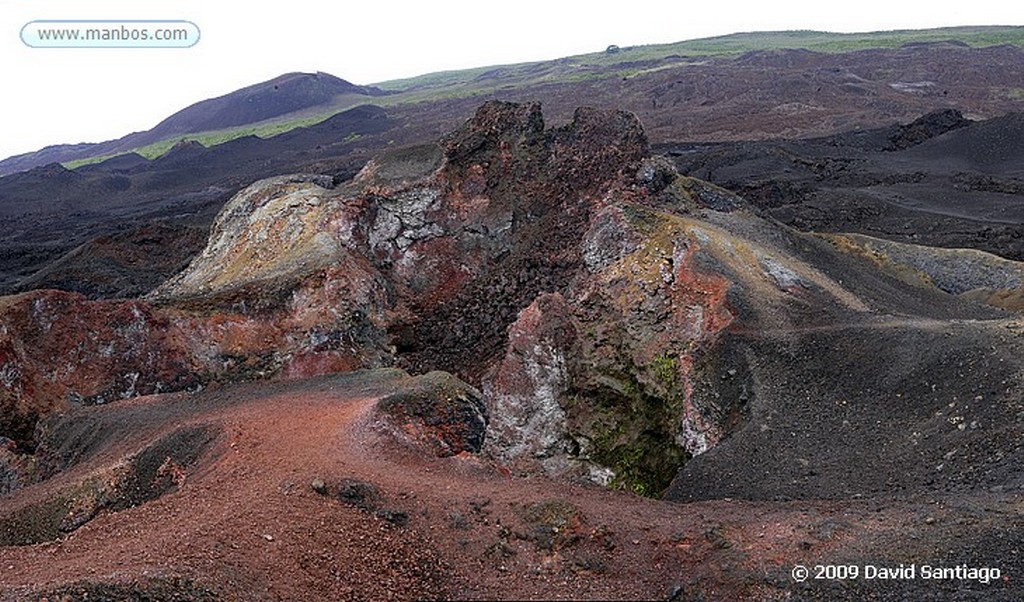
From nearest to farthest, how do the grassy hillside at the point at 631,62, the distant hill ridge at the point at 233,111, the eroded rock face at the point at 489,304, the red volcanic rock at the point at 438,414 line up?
the red volcanic rock at the point at 438,414 → the eroded rock face at the point at 489,304 → the grassy hillside at the point at 631,62 → the distant hill ridge at the point at 233,111

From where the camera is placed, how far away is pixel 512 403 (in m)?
21.3

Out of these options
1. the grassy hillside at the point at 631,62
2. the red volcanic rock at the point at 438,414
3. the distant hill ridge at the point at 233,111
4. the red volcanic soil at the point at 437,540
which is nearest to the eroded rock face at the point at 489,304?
the red volcanic rock at the point at 438,414

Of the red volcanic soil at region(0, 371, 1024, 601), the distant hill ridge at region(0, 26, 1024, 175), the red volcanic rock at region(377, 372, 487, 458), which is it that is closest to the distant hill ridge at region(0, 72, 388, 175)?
the distant hill ridge at region(0, 26, 1024, 175)

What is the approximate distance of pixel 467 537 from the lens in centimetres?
1034

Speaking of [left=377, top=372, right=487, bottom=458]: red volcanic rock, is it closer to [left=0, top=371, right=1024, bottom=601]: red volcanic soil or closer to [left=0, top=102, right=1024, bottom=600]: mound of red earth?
[left=0, top=102, right=1024, bottom=600]: mound of red earth

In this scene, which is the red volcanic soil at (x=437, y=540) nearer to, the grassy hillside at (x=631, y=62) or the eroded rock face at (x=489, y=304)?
the eroded rock face at (x=489, y=304)

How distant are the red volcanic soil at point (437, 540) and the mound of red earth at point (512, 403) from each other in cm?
5

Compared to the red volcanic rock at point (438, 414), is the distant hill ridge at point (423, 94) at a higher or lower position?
higher

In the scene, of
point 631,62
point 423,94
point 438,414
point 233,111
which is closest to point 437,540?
point 438,414

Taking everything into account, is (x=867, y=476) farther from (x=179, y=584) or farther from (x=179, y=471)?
(x=179, y=471)

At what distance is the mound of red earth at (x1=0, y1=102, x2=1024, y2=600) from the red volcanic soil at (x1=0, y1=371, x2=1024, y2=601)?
0.16ft

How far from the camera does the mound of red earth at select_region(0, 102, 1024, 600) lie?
9719 millimetres

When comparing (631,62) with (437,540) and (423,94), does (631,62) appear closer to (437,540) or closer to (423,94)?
(423,94)

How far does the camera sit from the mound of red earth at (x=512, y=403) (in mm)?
9719
